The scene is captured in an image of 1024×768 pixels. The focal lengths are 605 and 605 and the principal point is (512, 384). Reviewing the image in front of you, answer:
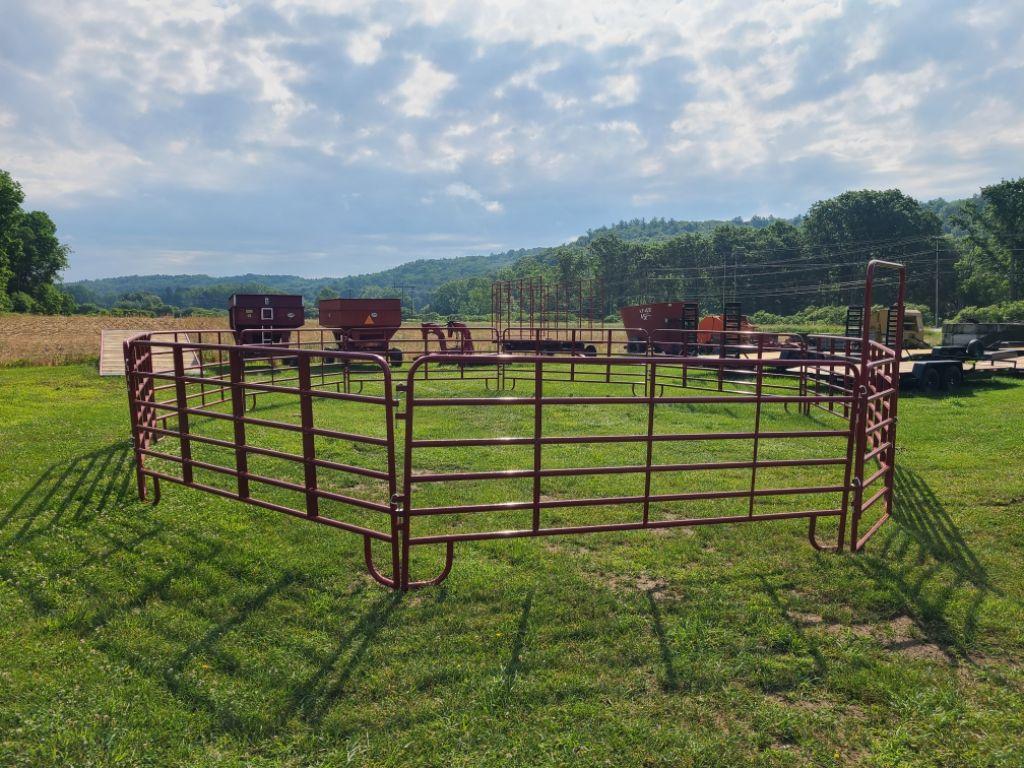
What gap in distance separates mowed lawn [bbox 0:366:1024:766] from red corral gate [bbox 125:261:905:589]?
15.3 inches

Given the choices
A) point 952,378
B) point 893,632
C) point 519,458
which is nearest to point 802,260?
point 952,378

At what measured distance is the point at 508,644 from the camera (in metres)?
4.02

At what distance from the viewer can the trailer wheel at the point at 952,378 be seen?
14.6 metres

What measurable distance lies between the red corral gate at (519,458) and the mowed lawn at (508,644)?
1.28 ft

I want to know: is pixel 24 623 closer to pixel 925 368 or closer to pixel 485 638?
pixel 485 638

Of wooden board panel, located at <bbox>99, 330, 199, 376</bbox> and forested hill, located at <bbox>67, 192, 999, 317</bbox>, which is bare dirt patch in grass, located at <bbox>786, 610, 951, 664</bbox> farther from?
forested hill, located at <bbox>67, 192, 999, 317</bbox>

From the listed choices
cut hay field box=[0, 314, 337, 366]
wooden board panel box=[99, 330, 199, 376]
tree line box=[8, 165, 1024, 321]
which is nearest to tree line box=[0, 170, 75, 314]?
tree line box=[8, 165, 1024, 321]

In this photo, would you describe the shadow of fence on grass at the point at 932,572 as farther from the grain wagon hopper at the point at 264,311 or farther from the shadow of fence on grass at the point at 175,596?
the grain wagon hopper at the point at 264,311

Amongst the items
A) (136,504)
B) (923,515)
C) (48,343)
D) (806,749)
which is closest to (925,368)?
(923,515)

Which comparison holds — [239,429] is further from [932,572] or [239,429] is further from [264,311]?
[264,311]

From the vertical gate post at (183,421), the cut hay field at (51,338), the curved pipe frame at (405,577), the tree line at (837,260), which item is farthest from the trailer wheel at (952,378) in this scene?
the tree line at (837,260)

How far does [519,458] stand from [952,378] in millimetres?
12368

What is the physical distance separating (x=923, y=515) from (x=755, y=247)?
9747 cm

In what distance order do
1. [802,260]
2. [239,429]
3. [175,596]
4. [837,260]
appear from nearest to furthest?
[175,596] < [239,429] < [837,260] < [802,260]
